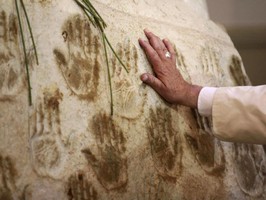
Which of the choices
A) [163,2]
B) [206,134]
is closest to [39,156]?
[206,134]

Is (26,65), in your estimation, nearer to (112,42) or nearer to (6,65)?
(6,65)

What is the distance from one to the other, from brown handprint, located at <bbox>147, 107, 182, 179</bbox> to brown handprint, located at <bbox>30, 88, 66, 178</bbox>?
0.34 meters

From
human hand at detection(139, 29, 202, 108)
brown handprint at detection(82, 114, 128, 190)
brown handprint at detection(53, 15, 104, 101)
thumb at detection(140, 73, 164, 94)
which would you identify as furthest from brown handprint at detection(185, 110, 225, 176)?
brown handprint at detection(53, 15, 104, 101)

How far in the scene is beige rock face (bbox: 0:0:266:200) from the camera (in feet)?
3.36

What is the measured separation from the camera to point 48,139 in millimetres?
1038

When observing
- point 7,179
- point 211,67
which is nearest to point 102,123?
point 7,179

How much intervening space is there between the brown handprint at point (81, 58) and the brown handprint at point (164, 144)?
0.26 metres

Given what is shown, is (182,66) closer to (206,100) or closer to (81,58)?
(206,100)

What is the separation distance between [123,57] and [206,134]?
47 cm

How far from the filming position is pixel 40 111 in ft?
3.43

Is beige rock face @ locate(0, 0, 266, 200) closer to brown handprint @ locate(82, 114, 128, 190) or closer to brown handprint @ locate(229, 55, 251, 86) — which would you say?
brown handprint @ locate(82, 114, 128, 190)

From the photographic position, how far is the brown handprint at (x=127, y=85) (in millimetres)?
1205

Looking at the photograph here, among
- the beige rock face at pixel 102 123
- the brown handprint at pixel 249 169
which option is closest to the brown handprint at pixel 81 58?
the beige rock face at pixel 102 123

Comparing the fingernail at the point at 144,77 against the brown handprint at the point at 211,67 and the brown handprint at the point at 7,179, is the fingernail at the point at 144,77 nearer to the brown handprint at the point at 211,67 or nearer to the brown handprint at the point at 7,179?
the brown handprint at the point at 211,67
